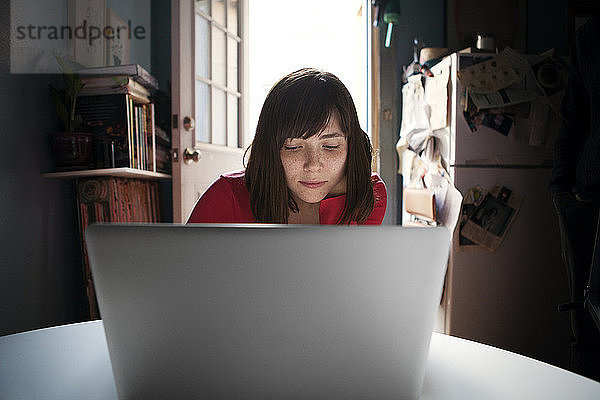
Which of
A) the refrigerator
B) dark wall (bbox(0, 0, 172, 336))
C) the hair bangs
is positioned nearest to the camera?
the hair bangs

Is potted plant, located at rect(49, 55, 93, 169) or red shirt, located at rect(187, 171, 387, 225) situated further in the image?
potted plant, located at rect(49, 55, 93, 169)

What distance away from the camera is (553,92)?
84.4 inches

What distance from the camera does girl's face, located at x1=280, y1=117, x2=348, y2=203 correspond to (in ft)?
3.87

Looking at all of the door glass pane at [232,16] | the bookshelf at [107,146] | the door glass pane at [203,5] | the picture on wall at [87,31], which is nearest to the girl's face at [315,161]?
the bookshelf at [107,146]

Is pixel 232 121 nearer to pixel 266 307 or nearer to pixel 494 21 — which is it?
pixel 494 21

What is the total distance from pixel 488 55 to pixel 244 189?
58.9 inches

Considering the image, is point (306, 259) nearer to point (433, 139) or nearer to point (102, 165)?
point (102, 165)

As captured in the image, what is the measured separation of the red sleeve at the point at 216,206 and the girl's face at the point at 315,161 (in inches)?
7.2

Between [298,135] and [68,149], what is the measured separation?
3.79 feet

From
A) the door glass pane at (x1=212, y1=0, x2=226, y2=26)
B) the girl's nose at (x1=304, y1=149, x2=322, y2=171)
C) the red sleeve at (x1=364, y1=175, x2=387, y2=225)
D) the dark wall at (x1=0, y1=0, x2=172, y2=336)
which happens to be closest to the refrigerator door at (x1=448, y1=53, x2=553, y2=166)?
the red sleeve at (x1=364, y1=175, x2=387, y2=225)

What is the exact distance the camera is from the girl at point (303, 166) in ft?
3.82

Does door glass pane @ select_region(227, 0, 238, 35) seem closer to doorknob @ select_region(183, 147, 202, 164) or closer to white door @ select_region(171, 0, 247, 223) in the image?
white door @ select_region(171, 0, 247, 223)

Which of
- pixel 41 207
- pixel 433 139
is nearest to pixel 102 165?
pixel 41 207

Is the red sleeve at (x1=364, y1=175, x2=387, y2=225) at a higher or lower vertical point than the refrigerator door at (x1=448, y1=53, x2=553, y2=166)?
lower
